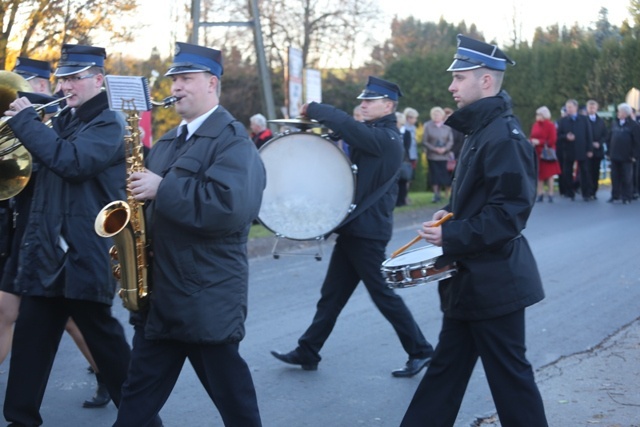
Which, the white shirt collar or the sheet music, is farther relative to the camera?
the white shirt collar

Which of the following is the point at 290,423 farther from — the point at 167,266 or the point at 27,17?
the point at 27,17

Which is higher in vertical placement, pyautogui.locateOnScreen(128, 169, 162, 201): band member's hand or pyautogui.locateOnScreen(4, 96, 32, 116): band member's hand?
pyautogui.locateOnScreen(4, 96, 32, 116): band member's hand

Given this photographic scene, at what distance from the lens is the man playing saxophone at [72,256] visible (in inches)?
199

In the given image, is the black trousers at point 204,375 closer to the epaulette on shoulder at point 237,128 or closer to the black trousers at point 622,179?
the epaulette on shoulder at point 237,128

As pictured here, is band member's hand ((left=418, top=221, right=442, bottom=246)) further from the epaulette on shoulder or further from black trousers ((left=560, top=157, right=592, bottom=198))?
black trousers ((left=560, top=157, right=592, bottom=198))

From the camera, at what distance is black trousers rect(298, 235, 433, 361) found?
21.6 feet

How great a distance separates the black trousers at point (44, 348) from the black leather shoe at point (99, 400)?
2.41 ft

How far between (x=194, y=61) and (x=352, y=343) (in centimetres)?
368

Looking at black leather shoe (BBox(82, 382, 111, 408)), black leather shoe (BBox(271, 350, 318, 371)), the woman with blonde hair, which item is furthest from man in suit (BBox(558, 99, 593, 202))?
black leather shoe (BBox(82, 382, 111, 408))

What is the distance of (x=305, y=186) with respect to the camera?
6922 mm

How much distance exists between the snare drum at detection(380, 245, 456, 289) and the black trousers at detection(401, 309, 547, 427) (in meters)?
0.26

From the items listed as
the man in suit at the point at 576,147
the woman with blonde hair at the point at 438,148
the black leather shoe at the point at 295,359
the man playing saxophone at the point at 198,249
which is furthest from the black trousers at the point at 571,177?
the man playing saxophone at the point at 198,249

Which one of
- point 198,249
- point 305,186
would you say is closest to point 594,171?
point 305,186

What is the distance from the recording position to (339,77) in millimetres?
38188
